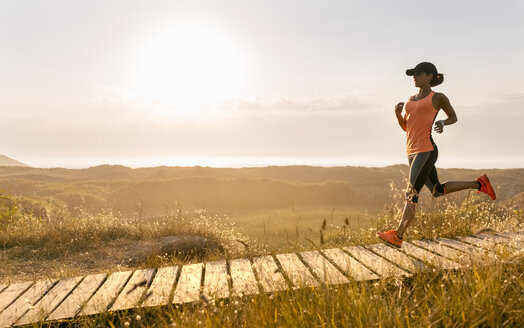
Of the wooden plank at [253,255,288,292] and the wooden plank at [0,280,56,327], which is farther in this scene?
the wooden plank at [253,255,288,292]

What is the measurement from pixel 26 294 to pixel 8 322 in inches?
22.0

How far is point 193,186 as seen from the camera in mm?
Result: 18484

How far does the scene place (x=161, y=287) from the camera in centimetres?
322

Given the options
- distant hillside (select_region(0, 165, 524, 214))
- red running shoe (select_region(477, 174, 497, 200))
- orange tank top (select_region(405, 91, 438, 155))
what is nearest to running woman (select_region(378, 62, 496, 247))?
orange tank top (select_region(405, 91, 438, 155))

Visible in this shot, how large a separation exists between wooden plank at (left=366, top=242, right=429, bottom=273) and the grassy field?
0.52 ft

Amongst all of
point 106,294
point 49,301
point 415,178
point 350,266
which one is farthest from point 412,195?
point 49,301

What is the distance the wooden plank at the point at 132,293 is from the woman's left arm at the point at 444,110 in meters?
3.66

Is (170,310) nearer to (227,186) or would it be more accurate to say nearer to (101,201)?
(101,201)

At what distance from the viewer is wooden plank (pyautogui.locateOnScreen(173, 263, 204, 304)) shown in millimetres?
2930

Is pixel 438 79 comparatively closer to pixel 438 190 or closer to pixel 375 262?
pixel 438 190

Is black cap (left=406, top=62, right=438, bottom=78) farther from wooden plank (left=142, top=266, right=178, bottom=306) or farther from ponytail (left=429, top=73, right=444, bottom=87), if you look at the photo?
wooden plank (left=142, top=266, right=178, bottom=306)

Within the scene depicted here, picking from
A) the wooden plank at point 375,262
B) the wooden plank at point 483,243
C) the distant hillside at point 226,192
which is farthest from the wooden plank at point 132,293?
the distant hillside at point 226,192

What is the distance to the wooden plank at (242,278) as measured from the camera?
2.92 meters

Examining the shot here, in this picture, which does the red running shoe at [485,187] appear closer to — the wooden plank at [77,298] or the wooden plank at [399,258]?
the wooden plank at [399,258]
